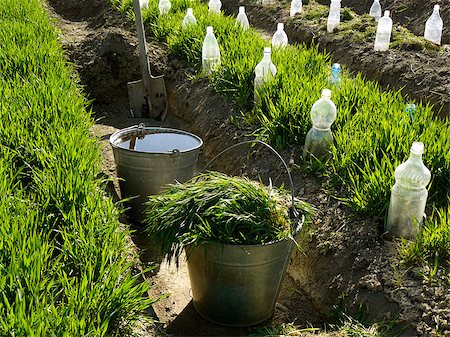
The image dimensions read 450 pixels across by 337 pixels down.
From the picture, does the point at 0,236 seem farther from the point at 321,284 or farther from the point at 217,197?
the point at 321,284

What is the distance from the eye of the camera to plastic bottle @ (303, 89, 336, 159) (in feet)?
10.2

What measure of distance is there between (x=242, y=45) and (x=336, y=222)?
226cm

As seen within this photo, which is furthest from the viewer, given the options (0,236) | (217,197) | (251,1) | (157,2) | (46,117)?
(251,1)

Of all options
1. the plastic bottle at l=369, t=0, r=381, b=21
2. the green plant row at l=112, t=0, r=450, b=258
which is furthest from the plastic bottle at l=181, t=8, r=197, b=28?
the plastic bottle at l=369, t=0, r=381, b=21

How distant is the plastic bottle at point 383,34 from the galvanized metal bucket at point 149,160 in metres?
2.66

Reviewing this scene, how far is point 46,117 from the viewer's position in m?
3.31

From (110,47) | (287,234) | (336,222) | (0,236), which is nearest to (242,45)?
(110,47)

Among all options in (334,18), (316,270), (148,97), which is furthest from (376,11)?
(316,270)

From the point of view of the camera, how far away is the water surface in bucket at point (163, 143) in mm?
3484

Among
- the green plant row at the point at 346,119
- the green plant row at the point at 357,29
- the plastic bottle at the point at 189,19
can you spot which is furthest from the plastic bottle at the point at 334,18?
the plastic bottle at the point at 189,19

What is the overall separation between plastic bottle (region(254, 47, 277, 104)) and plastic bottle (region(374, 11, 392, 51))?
Answer: 5.78 ft

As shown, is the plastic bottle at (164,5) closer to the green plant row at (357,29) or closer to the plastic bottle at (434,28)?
the green plant row at (357,29)

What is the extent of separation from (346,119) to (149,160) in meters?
1.20

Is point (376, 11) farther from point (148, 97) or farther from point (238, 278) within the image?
point (238, 278)
